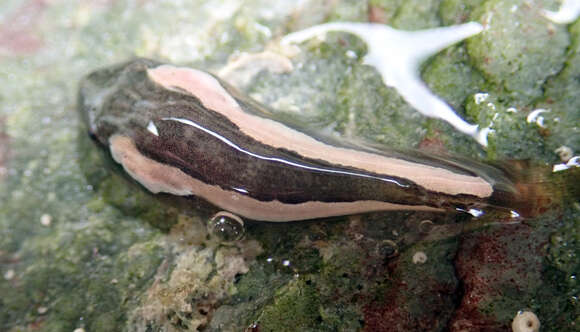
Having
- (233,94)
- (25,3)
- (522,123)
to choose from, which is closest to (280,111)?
(233,94)

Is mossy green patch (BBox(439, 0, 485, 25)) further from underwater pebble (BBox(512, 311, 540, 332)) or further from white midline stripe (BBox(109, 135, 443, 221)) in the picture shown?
underwater pebble (BBox(512, 311, 540, 332))

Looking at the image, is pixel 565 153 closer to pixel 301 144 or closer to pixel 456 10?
Result: pixel 456 10

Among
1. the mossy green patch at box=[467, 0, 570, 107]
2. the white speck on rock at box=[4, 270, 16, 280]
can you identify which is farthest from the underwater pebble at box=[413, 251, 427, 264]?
the white speck on rock at box=[4, 270, 16, 280]

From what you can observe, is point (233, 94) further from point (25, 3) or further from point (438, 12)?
point (25, 3)

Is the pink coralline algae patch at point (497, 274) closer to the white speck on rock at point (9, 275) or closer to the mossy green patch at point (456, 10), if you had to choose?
the mossy green patch at point (456, 10)

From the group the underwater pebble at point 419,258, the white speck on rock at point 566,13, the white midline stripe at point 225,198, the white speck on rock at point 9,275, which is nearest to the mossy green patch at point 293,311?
the white midline stripe at point 225,198
